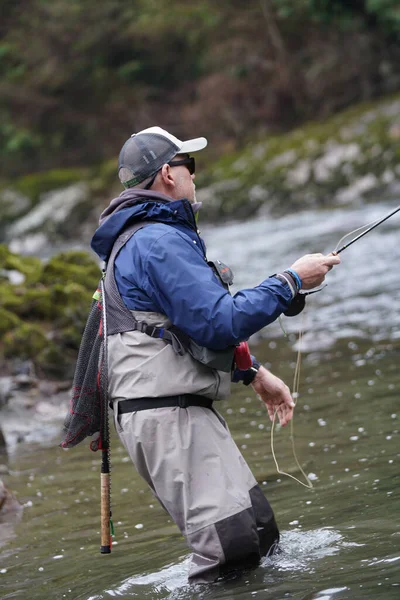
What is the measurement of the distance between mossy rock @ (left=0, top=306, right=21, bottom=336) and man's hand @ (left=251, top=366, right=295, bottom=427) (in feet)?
23.6

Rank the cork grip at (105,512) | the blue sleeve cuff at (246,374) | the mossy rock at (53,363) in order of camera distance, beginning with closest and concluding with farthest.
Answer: the cork grip at (105,512) → the blue sleeve cuff at (246,374) → the mossy rock at (53,363)

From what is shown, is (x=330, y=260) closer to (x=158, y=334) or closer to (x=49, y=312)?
(x=158, y=334)

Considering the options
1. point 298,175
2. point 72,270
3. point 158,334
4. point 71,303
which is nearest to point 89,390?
point 158,334

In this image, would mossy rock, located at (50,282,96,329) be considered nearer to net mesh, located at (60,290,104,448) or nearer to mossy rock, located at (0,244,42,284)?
mossy rock, located at (0,244,42,284)

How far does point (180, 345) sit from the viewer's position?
3871 mm

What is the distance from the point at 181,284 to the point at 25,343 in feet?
24.5

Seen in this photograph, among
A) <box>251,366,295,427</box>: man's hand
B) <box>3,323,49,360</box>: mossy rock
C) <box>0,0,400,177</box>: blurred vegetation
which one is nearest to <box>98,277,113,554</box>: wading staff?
<box>251,366,295,427</box>: man's hand

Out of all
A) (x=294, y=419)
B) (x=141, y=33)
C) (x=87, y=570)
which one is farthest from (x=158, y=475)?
(x=141, y=33)

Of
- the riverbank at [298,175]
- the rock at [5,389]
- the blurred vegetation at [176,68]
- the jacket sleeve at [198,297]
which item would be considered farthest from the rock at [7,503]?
the blurred vegetation at [176,68]

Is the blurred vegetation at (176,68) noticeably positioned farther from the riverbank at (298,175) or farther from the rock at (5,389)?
the rock at (5,389)

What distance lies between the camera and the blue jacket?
148 inches

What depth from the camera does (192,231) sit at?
13.3 ft

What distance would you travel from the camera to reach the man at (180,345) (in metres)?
3.79

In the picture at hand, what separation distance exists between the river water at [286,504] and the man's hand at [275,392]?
0.63 m
